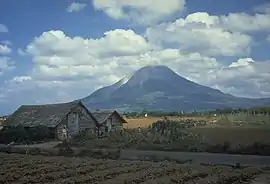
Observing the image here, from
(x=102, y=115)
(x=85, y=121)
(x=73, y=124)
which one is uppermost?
(x=102, y=115)

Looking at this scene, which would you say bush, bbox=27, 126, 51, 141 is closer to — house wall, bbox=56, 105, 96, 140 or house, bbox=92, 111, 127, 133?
house wall, bbox=56, 105, 96, 140

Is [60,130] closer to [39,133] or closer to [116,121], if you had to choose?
[39,133]

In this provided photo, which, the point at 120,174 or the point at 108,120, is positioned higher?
the point at 108,120

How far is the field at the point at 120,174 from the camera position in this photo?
16.5 m

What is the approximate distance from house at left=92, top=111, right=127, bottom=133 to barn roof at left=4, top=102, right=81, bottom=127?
4.85m

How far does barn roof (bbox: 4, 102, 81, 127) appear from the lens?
145 feet

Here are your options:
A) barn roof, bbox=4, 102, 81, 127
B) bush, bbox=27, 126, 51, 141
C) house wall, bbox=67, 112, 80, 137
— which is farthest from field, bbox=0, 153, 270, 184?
house wall, bbox=67, 112, 80, 137

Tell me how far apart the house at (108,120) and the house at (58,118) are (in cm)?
143

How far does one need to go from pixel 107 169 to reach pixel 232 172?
5.63 meters

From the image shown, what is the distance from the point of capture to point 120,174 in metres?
18.2

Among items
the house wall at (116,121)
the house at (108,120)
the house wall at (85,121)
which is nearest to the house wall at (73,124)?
the house wall at (85,121)

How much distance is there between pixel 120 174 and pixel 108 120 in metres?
32.9

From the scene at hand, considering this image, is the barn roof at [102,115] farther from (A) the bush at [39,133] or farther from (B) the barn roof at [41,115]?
(A) the bush at [39,133]

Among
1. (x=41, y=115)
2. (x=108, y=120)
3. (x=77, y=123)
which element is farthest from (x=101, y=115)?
(x=41, y=115)
